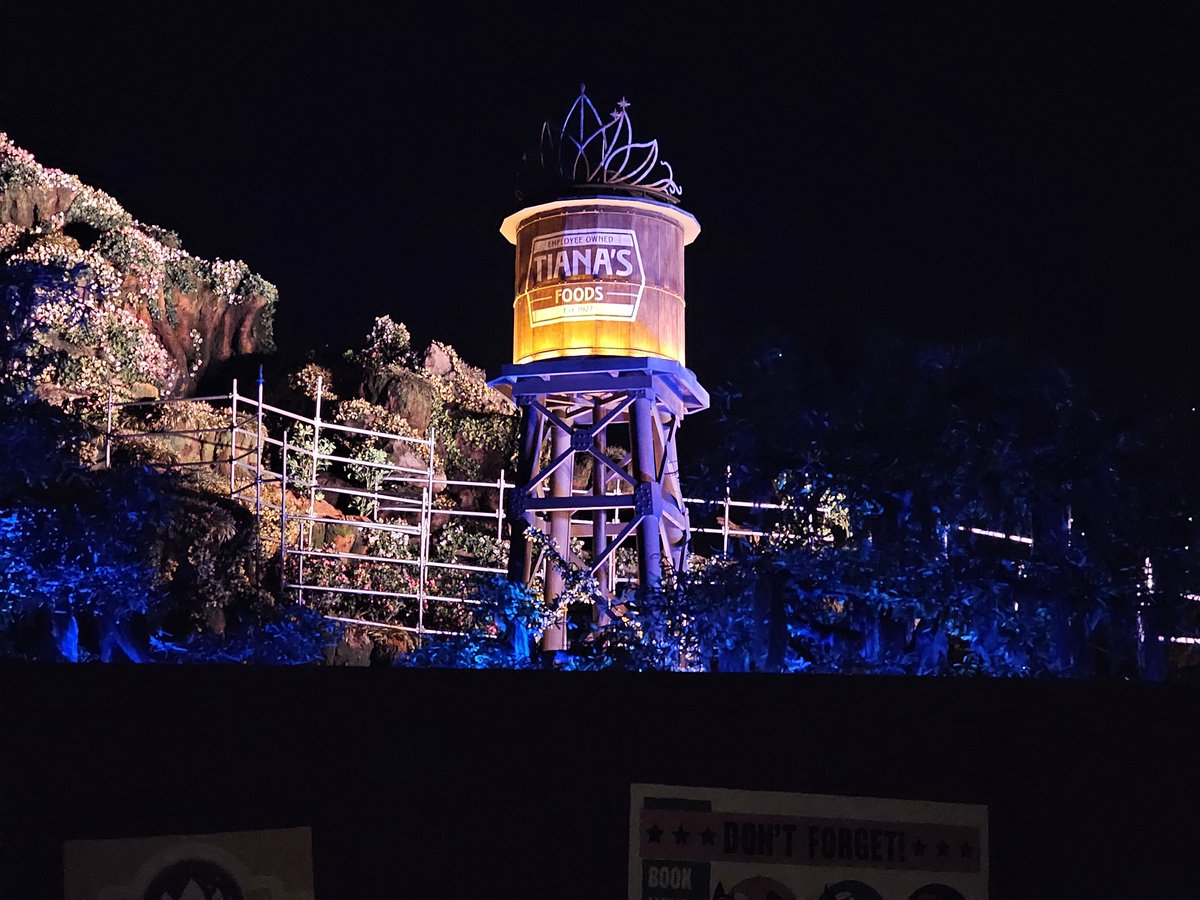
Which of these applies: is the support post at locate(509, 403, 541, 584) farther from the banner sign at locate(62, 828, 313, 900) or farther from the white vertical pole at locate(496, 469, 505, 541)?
the banner sign at locate(62, 828, 313, 900)

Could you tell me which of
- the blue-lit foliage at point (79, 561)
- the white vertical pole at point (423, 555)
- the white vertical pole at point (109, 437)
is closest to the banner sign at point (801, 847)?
the blue-lit foliage at point (79, 561)

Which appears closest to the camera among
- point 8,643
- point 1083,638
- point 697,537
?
point 1083,638

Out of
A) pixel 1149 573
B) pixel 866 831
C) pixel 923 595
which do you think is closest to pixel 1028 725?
pixel 866 831

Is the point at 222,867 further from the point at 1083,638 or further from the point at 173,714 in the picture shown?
the point at 1083,638

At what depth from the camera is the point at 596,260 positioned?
18078 millimetres

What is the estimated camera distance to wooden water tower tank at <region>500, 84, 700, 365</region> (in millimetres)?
17891

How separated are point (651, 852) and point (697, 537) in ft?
59.8

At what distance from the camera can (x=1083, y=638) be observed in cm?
1269

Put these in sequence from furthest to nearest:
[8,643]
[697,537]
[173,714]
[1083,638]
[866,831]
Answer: [697,537], [8,643], [1083,638], [173,714], [866,831]

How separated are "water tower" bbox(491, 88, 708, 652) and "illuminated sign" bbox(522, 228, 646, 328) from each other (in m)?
0.01

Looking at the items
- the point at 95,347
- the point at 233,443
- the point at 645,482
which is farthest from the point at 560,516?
the point at 95,347

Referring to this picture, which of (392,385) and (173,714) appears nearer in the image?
(173,714)

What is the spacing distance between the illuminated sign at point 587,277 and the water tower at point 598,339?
0.5 inches

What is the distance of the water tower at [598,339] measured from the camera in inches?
696
